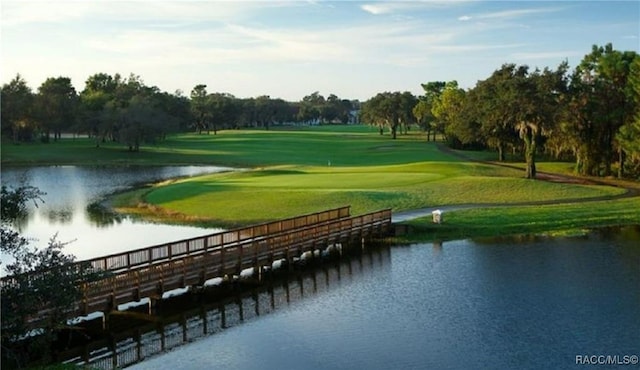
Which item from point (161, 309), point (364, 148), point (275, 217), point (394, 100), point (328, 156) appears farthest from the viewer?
point (394, 100)

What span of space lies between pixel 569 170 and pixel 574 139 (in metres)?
4.36

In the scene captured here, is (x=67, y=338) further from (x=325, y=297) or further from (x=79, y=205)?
(x=79, y=205)

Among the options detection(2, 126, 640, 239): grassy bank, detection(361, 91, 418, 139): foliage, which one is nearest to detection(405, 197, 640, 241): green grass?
detection(2, 126, 640, 239): grassy bank

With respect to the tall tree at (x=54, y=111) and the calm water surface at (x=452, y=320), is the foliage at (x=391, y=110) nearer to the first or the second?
the tall tree at (x=54, y=111)

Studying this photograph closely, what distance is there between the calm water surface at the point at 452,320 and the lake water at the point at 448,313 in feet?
0.16

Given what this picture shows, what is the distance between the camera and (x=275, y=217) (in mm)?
50906

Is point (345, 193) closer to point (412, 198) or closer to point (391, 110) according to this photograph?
point (412, 198)

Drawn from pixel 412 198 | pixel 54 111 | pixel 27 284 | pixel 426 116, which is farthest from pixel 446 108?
pixel 27 284

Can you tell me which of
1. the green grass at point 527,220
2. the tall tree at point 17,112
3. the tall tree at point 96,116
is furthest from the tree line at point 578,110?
the tall tree at point 17,112

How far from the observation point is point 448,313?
27.4 m

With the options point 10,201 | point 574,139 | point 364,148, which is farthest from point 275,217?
point 364,148

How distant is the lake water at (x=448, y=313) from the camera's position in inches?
905

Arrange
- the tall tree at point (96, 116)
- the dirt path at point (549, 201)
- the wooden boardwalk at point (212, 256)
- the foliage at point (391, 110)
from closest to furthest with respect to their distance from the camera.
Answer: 1. the wooden boardwalk at point (212, 256)
2. the dirt path at point (549, 201)
3. the tall tree at point (96, 116)
4. the foliage at point (391, 110)

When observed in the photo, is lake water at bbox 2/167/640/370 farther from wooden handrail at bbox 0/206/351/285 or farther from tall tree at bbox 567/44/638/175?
tall tree at bbox 567/44/638/175
